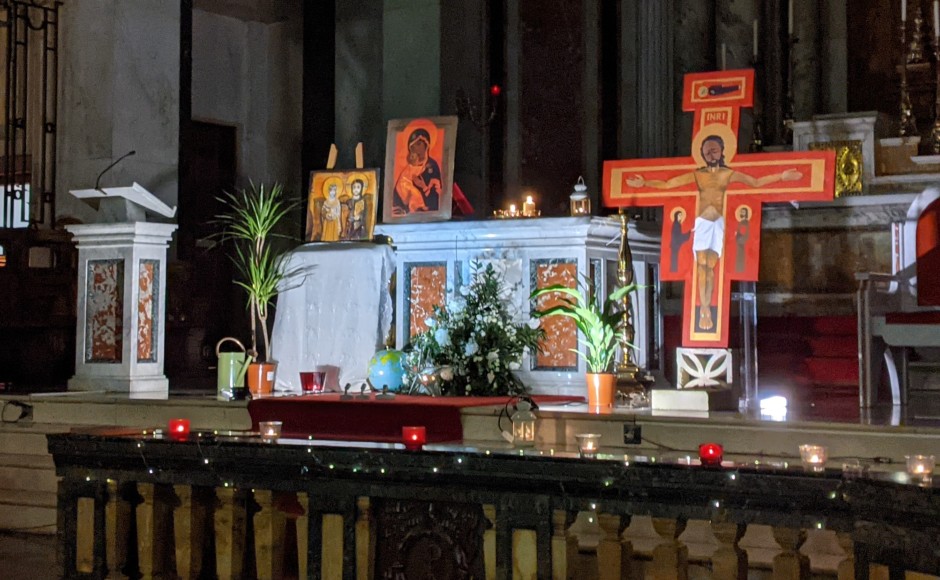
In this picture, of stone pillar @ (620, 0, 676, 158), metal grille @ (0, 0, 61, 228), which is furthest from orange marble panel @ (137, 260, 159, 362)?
stone pillar @ (620, 0, 676, 158)

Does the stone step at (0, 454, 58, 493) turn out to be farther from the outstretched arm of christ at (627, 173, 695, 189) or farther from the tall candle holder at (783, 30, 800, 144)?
the tall candle holder at (783, 30, 800, 144)

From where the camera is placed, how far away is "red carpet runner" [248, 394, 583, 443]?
217 inches

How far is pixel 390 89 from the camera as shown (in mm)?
9164

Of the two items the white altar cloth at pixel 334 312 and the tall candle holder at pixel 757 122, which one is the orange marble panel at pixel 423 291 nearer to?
the white altar cloth at pixel 334 312

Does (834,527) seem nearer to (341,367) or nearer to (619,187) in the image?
(619,187)

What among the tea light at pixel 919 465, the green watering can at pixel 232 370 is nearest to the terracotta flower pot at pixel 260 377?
the green watering can at pixel 232 370

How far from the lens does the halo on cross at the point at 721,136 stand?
249 inches

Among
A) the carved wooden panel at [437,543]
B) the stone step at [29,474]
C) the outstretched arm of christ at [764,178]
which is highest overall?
the outstretched arm of christ at [764,178]

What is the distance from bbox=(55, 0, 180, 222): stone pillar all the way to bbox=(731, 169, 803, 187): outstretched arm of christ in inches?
181

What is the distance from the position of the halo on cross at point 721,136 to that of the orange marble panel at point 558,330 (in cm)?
85

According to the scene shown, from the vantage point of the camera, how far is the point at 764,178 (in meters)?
6.20

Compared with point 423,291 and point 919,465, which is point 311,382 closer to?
point 423,291

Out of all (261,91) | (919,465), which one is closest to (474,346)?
(919,465)

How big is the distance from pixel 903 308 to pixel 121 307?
4.42 m
